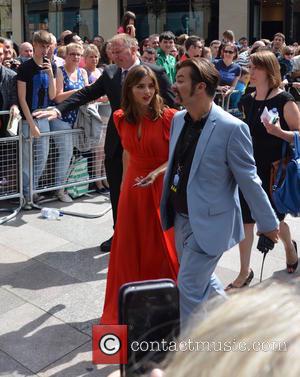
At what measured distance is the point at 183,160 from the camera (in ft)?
10.6

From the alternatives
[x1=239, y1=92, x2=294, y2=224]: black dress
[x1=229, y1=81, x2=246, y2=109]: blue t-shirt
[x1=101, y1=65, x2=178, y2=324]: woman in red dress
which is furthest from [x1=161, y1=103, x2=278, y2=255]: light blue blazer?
[x1=229, y1=81, x2=246, y2=109]: blue t-shirt

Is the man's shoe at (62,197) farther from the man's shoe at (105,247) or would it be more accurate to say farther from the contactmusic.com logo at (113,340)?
the contactmusic.com logo at (113,340)

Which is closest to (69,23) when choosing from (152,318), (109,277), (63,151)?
(63,151)

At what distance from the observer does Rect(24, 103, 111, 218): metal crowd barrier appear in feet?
21.4

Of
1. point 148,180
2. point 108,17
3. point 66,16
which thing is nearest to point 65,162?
point 148,180

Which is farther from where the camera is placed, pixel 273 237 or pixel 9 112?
pixel 9 112

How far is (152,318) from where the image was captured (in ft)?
5.30

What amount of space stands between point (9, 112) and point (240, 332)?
5583 millimetres

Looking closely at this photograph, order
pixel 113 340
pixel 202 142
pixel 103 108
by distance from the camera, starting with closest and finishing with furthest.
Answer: pixel 113 340, pixel 202 142, pixel 103 108

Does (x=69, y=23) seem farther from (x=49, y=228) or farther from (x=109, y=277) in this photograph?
(x=109, y=277)

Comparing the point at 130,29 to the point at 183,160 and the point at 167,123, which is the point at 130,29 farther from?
the point at 183,160

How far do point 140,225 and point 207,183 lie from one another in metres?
1.00

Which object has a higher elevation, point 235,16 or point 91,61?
point 235,16

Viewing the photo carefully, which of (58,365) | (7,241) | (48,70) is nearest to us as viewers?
(58,365)
